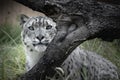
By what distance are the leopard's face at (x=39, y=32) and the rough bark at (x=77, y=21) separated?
370 mm

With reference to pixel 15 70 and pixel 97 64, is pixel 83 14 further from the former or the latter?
pixel 15 70

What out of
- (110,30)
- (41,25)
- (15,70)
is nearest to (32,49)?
(41,25)

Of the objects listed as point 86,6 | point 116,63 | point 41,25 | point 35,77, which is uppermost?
point 86,6

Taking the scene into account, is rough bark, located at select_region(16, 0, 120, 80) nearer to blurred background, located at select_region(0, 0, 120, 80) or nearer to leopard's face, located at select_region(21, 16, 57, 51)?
leopard's face, located at select_region(21, 16, 57, 51)

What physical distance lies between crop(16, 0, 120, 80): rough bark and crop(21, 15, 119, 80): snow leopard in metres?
0.31

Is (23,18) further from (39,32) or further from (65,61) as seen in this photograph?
(65,61)

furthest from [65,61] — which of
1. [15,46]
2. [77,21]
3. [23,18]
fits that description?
[15,46]

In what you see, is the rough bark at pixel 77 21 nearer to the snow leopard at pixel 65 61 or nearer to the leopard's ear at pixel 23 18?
the snow leopard at pixel 65 61

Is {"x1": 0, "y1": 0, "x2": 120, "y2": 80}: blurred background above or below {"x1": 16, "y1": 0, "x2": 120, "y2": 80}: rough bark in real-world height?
below

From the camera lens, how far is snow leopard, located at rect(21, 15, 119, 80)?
464 centimetres

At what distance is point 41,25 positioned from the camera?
4816mm

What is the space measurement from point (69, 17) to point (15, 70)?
64.3 inches

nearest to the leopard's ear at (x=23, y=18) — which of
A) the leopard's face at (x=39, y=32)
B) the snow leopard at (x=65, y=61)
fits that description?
the snow leopard at (x=65, y=61)

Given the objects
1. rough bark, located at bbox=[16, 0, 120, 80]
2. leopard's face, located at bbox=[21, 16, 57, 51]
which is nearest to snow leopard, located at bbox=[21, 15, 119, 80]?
leopard's face, located at bbox=[21, 16, 57, 51]
